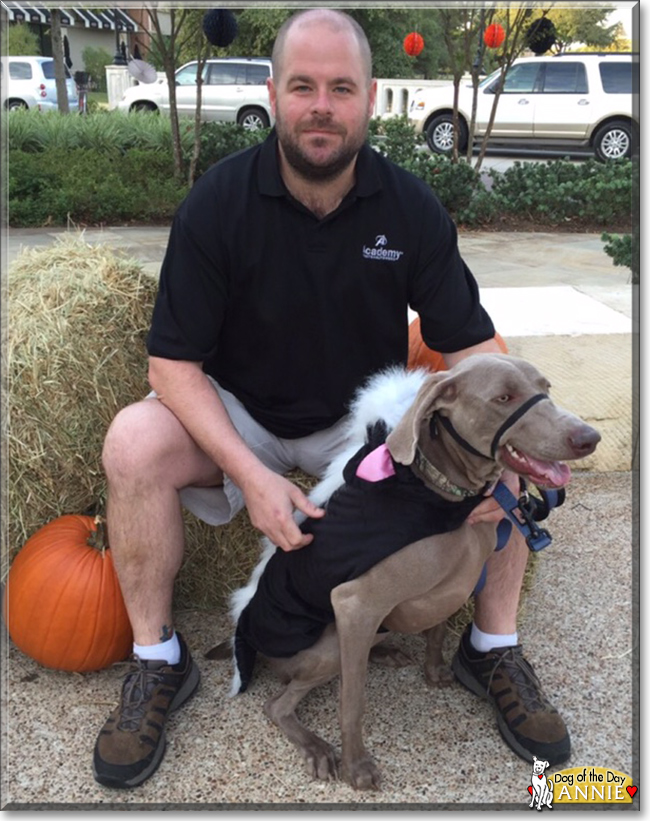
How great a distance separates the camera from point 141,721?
2643mm

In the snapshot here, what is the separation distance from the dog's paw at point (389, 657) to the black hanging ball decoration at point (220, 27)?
4.86 metres

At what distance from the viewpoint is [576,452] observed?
84.7 inches

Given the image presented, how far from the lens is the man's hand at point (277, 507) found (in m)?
2.60

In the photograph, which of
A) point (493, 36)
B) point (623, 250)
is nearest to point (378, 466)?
point (623, 250)

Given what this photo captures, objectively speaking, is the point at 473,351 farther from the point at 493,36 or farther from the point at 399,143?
the point at 493,36

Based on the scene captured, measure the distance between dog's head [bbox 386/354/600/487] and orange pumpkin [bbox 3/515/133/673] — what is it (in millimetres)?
1207

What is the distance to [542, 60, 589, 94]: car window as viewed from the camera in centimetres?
1688

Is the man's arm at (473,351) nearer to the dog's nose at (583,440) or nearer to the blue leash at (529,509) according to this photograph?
the blue leash at (529,509)

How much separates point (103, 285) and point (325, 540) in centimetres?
147

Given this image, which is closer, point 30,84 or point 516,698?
point 516,698

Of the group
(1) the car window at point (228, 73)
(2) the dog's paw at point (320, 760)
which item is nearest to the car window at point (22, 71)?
(1) the car window at point (228, 73)

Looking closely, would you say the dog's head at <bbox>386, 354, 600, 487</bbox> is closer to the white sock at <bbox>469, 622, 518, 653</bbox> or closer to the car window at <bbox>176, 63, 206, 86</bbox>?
the white sock at <bbox>469, 622, 518, 653</bbox>

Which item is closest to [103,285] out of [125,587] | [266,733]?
[125,587]

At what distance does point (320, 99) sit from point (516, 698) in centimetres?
196
